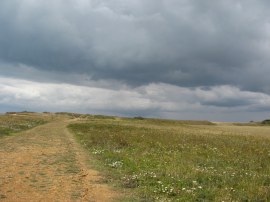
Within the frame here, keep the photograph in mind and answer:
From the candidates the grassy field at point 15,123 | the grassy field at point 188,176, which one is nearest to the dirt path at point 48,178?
the grassy field at point 188,176

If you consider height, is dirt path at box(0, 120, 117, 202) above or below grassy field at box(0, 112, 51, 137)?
below

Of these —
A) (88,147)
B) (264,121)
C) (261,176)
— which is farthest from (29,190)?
(264,121)

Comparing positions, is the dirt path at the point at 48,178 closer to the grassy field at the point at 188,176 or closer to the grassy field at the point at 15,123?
the grassy field at the point at 188,176

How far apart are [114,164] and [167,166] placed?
2814mm

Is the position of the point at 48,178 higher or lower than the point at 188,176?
lower

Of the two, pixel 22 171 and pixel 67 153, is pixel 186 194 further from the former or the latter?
pixel 67 153

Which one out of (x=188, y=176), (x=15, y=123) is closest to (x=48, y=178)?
(x=188, y=176)

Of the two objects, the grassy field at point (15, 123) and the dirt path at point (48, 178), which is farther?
the grassy field at point (15, 123)

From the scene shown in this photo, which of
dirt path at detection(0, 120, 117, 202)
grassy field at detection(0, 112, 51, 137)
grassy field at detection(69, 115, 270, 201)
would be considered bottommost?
dirt path at detection(0, 120, 117, 202)

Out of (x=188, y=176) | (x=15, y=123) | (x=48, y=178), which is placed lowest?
(x=48, y=178)

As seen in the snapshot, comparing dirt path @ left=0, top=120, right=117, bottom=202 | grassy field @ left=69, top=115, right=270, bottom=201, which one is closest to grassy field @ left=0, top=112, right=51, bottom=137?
dirt path @ left=0, top=120, right=117, bottom=202

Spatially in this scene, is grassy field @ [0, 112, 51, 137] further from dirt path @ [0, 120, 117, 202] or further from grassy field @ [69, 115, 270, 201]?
grassy field @ [69, 115, 270, 201]

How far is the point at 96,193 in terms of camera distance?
1363 cm

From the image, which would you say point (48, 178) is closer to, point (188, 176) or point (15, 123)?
point (188, 176)
